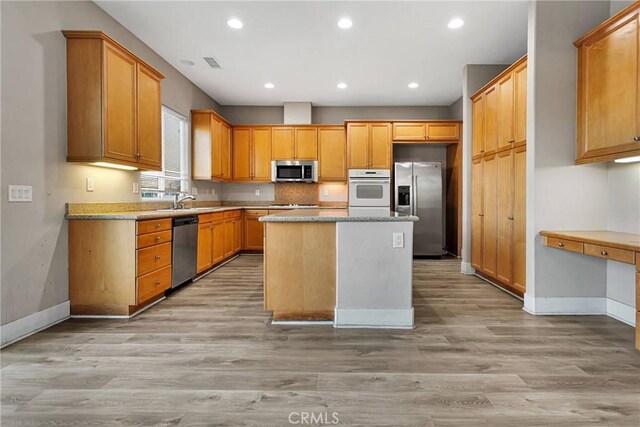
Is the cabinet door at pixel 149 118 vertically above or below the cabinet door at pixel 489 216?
above

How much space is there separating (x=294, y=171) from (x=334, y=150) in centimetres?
88

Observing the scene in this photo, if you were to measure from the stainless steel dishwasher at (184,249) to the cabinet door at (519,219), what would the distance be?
12.1 ft

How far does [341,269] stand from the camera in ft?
9.28

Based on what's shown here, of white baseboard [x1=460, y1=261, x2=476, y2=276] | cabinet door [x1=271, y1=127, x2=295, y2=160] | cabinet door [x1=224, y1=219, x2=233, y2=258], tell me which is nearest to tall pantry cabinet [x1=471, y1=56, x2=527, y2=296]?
white baseboard [x1=460, y1=261, x2=476, y2=276]

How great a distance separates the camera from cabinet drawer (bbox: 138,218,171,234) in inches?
124

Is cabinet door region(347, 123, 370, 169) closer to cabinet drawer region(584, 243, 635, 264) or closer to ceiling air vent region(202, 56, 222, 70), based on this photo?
ceiling air vent region(202, 56, 222, 70)

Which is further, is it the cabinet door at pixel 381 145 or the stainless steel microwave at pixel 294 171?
the stainless steel microwave at pixel 294 171

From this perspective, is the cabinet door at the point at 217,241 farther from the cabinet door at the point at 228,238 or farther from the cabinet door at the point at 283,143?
the cabinet door at the point at 283,143

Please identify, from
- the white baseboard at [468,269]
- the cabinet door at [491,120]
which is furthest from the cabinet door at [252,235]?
the cabinet door at [491,120]

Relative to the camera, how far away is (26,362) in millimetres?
2160

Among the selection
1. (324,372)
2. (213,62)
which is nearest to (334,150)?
(213,62)

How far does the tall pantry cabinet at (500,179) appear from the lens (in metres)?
3.49

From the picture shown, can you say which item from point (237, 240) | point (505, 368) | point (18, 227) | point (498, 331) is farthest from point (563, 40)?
point (237, 240)

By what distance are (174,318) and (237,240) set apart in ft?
10.8
